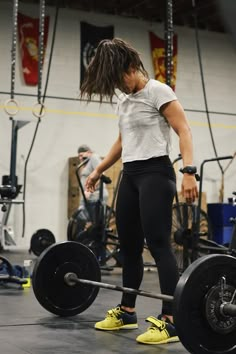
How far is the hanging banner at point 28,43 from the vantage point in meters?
8.73

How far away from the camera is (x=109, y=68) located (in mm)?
2334

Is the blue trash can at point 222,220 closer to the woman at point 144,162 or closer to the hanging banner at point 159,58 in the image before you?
the hanging banner at point 159,58

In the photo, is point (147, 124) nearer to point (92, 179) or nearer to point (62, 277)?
point (92, 179)

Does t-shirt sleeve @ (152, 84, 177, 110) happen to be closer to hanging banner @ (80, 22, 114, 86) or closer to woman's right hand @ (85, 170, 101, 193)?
woman's right hand @ (85, 170, 101, 193)

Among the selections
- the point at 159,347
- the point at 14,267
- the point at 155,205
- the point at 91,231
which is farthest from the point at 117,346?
the point at 91,231

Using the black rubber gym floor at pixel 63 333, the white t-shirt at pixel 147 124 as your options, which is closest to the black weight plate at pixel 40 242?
the black rubber gym floor at pixel 63 333

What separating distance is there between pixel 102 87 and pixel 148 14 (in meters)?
7.74

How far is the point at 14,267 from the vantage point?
14.3 ft

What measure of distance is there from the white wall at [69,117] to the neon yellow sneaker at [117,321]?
19.1 ft

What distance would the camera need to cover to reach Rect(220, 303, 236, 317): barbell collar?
2.00m

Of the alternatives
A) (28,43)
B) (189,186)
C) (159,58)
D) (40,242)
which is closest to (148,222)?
(189,186)

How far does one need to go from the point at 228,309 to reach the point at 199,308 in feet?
0.33

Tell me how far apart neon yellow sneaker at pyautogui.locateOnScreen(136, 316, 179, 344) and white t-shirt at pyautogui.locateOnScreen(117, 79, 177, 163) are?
0.65 meters

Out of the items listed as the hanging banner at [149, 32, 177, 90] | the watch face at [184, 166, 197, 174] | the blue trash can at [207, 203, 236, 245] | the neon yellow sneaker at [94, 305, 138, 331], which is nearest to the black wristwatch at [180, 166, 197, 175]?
the watch face at [184, 166, 197, 174]
